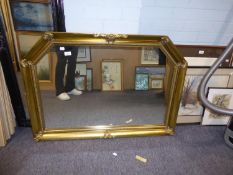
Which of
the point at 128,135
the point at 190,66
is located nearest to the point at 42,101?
the point at 128,135

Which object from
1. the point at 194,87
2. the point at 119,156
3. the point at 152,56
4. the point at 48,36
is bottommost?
the point at 119,156

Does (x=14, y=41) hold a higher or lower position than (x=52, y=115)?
higher

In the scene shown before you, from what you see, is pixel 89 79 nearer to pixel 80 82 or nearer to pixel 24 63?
pixel 80 82

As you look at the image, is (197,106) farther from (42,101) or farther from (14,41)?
(14,41)

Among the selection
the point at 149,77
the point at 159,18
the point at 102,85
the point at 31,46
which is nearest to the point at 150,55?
the point at 149,77

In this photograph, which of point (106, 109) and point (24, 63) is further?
point (106, 109)

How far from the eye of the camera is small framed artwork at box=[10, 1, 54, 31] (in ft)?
3.51

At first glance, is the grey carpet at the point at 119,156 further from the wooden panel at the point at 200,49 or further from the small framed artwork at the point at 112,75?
the wooden panel at the point at 200,49

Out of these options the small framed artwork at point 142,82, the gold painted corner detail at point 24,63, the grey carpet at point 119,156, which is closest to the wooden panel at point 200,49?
the small framed artwork at point 142,82

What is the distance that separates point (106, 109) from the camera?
133 centimetres

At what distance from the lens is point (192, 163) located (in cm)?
120

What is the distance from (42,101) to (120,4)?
29.1 inches

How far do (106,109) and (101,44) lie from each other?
0.44 m

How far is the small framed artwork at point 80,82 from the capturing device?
121 centimetres
